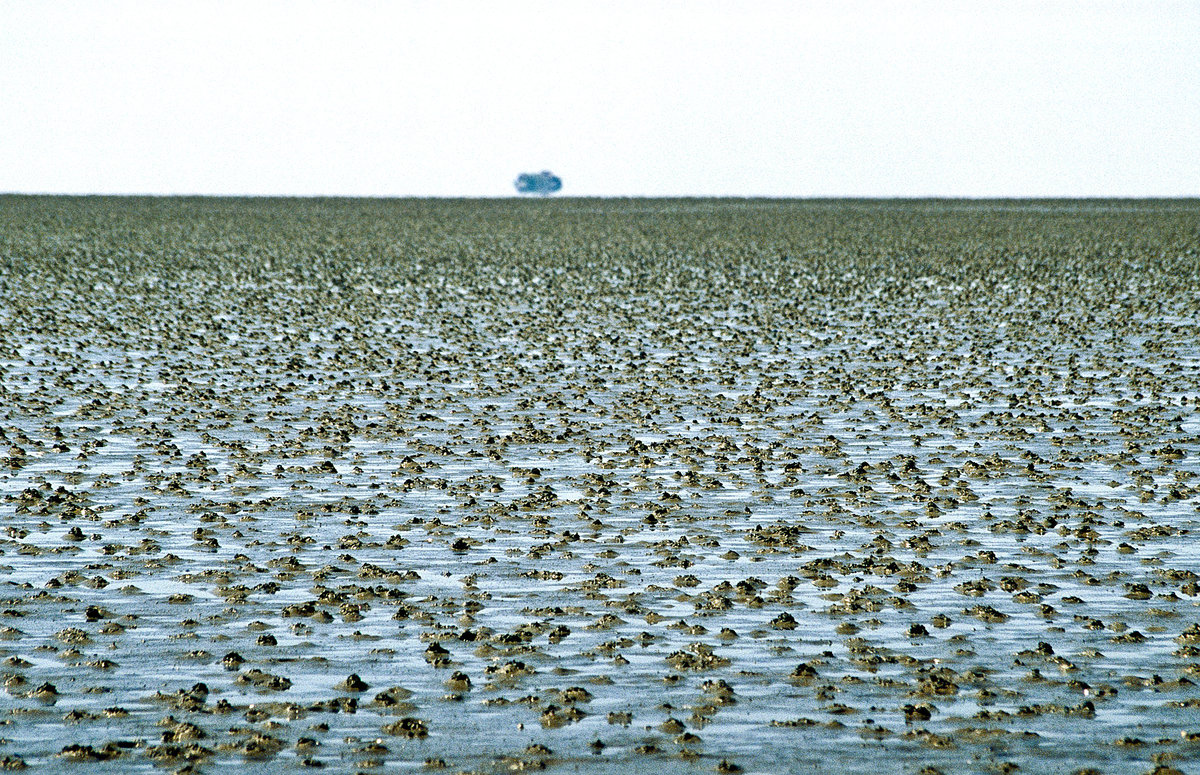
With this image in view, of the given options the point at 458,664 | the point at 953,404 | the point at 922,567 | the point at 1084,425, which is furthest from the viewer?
the point at 953,404

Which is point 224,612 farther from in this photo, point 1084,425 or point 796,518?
point 1084,425

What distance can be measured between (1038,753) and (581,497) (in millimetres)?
9101

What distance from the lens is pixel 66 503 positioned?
18.5 metres

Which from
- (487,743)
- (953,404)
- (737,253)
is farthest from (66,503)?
(737,253)

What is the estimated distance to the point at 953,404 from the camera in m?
27.0

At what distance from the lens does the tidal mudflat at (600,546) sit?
36.4ft

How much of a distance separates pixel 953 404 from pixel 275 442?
11.0 metres

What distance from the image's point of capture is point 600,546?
54.5 ft

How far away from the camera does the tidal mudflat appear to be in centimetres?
1109

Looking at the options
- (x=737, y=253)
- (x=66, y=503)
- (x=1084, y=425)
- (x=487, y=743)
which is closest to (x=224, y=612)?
(x=487, y=743)

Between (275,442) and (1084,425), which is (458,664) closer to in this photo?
(275,442)

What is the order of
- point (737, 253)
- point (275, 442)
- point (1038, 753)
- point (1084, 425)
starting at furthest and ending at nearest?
point (737, 253)
point (1084, 425)
point (275, 442)
point (1038, 753)

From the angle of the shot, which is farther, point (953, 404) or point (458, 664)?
point (953, 404)

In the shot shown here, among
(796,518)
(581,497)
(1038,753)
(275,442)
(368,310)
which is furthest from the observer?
(368,310)
